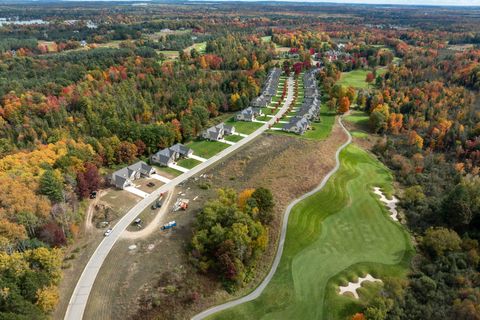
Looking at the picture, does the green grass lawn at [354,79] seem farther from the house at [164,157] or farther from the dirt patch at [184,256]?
the house at [164,157]

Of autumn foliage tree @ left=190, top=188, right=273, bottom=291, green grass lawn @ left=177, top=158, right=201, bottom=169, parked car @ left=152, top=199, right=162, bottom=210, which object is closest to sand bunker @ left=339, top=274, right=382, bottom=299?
autumn foliage tree @ left=190, top=188, right=273, bottom=291

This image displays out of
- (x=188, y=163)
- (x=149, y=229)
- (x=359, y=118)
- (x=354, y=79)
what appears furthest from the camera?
(x=354, y=79)

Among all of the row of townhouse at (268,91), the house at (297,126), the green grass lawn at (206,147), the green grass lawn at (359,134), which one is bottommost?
the green grass lawn at (206,147)

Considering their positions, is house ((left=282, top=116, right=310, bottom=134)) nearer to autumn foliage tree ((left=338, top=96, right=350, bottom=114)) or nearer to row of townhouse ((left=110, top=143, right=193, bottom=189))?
autumn foliage tree ((left=338, top=96, right=350, bottom=114))

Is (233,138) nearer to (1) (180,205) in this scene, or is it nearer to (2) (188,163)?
(2) (188,163)

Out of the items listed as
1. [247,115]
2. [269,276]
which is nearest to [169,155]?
[247,115]

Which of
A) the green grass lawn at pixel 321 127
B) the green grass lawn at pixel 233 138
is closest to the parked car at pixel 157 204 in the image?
the green grass lawn at pixel 233 138
